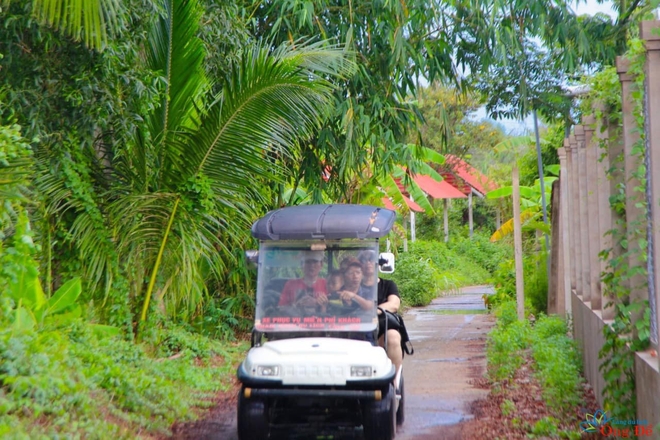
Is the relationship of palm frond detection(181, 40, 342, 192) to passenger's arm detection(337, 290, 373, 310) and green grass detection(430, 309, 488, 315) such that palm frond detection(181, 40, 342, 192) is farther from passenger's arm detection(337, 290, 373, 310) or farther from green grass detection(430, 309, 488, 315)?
green grass detection(430, 309, 488, 315)

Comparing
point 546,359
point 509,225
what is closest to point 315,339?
point 546,359

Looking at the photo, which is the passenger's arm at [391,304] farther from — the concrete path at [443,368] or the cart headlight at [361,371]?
the concrete path at [443,368]

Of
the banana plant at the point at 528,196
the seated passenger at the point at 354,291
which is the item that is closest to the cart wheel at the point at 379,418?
the seated passenger at the point at 354,291

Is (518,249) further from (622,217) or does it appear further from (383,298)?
(622,217)

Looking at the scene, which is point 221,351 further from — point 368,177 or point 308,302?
point 368,177

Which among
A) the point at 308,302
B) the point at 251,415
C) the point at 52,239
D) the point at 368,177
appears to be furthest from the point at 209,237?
the point at 368,177

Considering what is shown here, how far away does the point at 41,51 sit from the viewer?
8.23 metres

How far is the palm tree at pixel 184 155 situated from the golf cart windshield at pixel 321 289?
236 centimetres

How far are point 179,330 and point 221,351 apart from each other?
730 mm

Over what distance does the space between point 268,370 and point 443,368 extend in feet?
19.9

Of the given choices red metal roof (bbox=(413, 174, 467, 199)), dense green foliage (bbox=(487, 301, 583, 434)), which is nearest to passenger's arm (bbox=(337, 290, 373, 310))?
dense green foliage (bbox=(487, 301, 583, 434))

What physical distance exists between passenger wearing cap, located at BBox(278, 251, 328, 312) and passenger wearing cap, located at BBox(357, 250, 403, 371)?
0.41m

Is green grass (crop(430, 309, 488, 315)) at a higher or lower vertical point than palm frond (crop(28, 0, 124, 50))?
lower

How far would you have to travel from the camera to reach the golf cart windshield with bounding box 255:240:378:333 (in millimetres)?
7641
